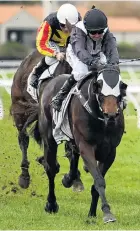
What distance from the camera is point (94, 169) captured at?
8.47m

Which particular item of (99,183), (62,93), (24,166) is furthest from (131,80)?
(99,183)

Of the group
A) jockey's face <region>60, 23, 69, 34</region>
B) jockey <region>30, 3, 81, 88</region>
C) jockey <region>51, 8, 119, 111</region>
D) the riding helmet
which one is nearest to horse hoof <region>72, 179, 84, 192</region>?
jockey <region>30, 3, 81, 88</region>

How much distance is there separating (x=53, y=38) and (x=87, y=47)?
199 cm

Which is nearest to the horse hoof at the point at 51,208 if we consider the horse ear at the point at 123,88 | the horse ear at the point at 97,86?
the horse ear at the point at 97,86

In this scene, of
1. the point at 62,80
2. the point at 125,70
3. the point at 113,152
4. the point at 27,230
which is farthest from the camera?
the point at 125,70

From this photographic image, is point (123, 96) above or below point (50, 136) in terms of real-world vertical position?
above

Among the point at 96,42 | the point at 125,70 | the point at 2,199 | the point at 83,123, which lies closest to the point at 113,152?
the point at 83,123

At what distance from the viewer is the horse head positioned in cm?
807

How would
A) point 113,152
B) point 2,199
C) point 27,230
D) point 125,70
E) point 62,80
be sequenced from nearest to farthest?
point 27,230 < point 113,152 < point 62,80 < point 2,199 < point 125,70

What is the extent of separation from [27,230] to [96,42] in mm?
1944

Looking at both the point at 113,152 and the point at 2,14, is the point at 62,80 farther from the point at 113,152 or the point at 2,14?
the point at 2,14

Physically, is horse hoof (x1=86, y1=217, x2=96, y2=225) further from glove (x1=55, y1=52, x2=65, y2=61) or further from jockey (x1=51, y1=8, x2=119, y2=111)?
glove (x1=55, y1=52, x2=65, y2=61)

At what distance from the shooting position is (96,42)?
29.3ft

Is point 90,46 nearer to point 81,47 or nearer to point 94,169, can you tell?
point 81,47
